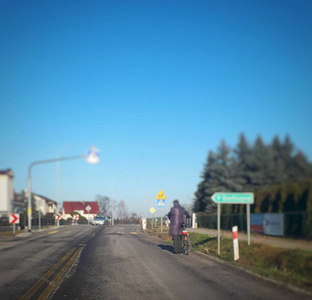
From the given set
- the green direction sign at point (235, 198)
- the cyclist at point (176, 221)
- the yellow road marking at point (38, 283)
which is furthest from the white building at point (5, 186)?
the green direction sign at point (235, 198)

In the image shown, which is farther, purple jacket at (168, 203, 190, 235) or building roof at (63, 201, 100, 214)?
building roof at (63, 201, 100, 214)

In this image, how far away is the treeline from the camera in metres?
7.32

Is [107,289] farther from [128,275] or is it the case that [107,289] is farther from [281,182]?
[281,182]

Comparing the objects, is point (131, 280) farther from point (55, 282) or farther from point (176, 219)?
point (176, 219)

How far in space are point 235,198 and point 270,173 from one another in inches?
138

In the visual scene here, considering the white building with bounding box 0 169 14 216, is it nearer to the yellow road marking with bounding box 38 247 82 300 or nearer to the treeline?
the yellow road marking with bounding box 38 247 82 300

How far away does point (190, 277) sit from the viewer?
9.25 meters

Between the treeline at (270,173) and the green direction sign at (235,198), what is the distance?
11.3 inches

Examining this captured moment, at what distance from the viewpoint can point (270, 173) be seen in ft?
25.7

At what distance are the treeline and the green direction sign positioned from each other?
0.29 metres

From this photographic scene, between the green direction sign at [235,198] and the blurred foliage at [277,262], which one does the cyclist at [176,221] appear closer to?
the blurred foliage at [277,262]

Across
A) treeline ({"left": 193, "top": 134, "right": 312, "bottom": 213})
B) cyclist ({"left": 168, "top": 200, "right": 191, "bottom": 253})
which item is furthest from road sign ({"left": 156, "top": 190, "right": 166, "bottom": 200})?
treeline ({"left": 193, "top": 134, "right": 312, "bottom": 213})

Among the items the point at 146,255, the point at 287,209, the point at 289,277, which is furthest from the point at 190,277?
the point at 146,255

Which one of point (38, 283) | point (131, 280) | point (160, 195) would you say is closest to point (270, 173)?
point (131, 280)
